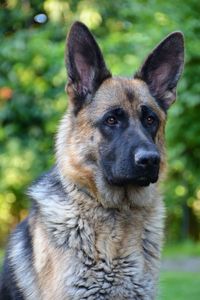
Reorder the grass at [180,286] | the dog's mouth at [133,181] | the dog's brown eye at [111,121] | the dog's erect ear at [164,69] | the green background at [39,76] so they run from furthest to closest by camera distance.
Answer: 1. the green background at [39,76]
2. the grass at [180,286]
3. the dog's erect ear at [164,69]
4. the dog's brown eye at [111,121]
5. the dog's mouth at [133,181]

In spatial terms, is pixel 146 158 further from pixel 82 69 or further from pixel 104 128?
pixel 82 69

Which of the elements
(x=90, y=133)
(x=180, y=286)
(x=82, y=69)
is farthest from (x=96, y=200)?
(x=180, y=286)

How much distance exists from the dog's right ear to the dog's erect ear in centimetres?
37

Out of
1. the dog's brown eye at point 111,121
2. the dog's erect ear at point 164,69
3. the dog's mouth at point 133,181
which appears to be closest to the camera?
the dog's mouth at point 133,181

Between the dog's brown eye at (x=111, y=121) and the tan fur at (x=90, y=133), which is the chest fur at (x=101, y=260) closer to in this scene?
the tan fur at (x=90, y=133)

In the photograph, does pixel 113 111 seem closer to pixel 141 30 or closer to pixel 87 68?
pixel 87 68

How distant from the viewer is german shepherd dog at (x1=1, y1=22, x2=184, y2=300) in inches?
209

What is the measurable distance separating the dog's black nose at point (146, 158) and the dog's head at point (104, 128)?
34mm

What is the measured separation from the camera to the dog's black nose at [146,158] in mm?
5199

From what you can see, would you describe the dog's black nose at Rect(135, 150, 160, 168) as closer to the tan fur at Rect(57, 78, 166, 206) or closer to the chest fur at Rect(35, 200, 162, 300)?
the tan fur at Rect(57, 78, 166, 206)

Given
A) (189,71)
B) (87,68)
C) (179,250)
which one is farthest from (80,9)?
(87,68)

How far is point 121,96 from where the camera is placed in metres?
5.56

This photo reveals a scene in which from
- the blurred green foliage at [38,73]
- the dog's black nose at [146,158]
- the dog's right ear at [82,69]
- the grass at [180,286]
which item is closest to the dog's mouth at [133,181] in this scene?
the dog's black nose at [146,158]

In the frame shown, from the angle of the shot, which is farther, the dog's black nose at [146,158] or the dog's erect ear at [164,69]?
the dog's erect ear at [164,69]
